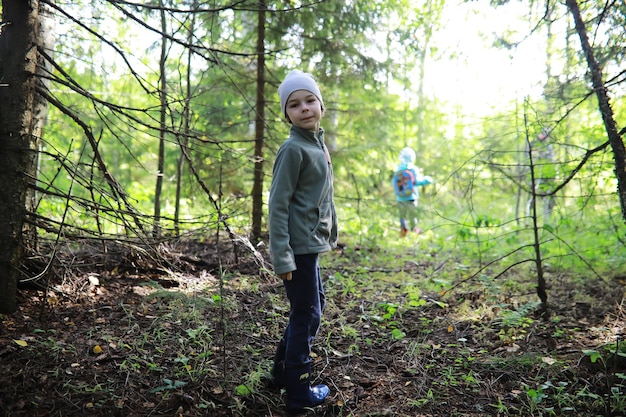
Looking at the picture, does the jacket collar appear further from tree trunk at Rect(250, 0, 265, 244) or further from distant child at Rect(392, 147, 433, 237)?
distant child at Rect(392, 147, 433, 237)

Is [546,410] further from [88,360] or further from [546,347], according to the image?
[88,360]

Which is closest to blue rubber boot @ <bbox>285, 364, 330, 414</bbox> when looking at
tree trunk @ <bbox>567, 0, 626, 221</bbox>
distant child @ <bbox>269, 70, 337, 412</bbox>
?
distant child @ <bbox>269, 70, 337, 412</bbox>

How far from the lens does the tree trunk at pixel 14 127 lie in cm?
316

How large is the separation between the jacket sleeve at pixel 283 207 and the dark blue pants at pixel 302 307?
0.13 meters

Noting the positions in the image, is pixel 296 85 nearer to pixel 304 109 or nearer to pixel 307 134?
pixel 304 109

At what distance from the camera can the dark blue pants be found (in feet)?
8.85

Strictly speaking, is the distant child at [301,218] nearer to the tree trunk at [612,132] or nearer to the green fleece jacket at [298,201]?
the green fleece jacket at [298,201]

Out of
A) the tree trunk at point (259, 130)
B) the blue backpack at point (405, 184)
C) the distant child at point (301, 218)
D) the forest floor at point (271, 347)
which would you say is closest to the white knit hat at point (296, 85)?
the distant child at point (301, 218)

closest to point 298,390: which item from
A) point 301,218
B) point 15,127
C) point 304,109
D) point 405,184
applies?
point 301,218

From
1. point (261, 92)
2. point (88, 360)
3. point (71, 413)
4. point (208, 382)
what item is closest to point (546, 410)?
point (208, 382)

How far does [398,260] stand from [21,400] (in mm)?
5458

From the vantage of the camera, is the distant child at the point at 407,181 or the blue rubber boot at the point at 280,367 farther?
the distant child at the point at 407,181

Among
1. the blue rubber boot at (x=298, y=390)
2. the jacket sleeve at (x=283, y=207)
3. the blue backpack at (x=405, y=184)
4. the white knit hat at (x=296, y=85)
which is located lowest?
the blue rubber boot at (x=298, y=390)

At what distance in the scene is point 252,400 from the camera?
284 centimetres
